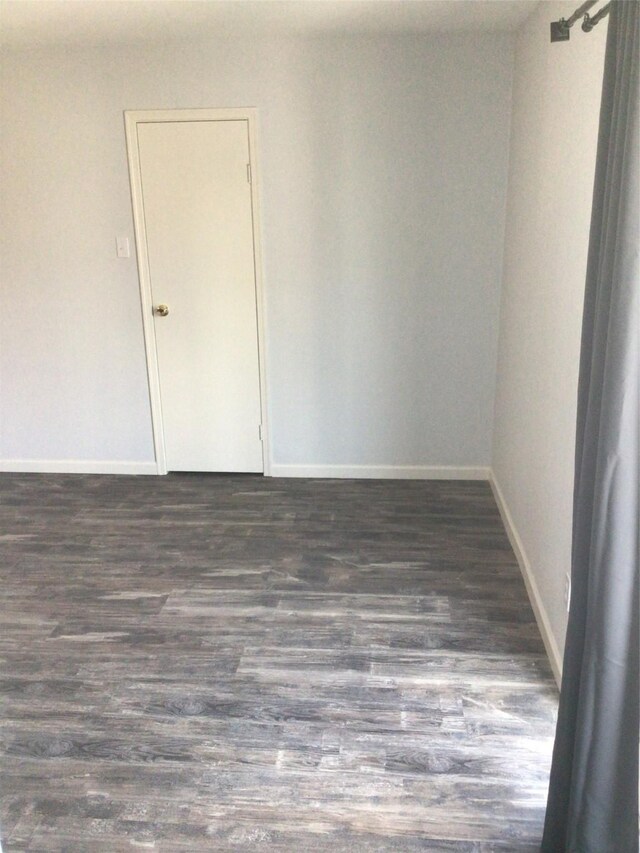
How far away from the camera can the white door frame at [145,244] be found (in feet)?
11.3

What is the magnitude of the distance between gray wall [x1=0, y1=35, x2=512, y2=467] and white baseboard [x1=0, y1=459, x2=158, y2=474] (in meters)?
0.05

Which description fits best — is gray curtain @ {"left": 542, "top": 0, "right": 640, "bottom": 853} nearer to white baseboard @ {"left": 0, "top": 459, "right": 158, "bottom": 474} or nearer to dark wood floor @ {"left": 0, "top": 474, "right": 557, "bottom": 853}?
dark wood floor @ {"left": 0, "top": 474, "right": 557, "bottom": 853}

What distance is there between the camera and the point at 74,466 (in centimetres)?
410

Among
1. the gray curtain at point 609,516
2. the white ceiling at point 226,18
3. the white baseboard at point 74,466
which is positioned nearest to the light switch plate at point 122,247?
the white ceiling at point 226,18

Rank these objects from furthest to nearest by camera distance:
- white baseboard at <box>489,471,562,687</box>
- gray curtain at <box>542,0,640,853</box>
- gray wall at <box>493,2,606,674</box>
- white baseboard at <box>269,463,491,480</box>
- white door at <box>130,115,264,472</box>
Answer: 1. white baseboard at <box>269,463,491,480</box>
2. white door at <box>130,115,264,472</box>
3. white baseboard at <box>489,471,562,687</box>
4. gray wall at <box>493,2,606,674</box>
5. gray curtain at <box>542,0,640,853</box>

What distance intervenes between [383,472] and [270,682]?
1.91 m

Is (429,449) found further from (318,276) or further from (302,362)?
(318,276)

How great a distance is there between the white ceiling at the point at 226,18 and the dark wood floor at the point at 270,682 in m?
2.38

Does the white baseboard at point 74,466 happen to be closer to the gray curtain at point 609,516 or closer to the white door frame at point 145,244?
the white door frame at point 145,244

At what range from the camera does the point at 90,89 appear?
346cm

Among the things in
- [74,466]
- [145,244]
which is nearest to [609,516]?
[145,244]

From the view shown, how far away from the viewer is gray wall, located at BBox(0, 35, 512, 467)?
3.37 metres

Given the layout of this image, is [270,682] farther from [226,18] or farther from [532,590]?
[226,18]

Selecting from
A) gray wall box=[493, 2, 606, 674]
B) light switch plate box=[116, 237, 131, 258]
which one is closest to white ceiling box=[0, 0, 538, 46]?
gray wall box=[493, 2, 606, 674]
